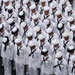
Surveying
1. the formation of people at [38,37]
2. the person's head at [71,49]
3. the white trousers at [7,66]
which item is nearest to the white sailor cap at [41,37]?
the formation of people at [38,37]

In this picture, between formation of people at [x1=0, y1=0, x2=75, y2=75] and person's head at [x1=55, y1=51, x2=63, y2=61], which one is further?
formation of people at [x1=0, y1=0, x2=75, y2=75]

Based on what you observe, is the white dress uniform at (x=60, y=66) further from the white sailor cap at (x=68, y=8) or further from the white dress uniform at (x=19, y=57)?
the white sailor cap at (x=68, y=8)

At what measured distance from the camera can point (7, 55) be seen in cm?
819

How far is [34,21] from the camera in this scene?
8.59 m

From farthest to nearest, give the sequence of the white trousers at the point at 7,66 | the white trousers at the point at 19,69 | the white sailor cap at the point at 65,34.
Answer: the white trousers at the point at 7,66 → the white trousers at the point at 19,69 → the white sailor cap at the point at 65,34

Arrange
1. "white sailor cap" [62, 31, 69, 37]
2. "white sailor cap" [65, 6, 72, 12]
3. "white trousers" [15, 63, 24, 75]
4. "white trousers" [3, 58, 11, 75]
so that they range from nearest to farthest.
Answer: "white sailor cap" [62, 31, 69, 37] < "white trousers" [15, 63, 24, 75] < "white trousers" [3, 58, 11, 75] < "white sailor cap" [65, 6, 72, 12]

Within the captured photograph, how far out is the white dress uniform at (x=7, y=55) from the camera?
8.15 meters

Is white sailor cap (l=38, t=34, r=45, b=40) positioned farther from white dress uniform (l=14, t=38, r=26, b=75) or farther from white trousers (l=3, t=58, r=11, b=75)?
white trousers (l=3, t=58, r=11, b=75)

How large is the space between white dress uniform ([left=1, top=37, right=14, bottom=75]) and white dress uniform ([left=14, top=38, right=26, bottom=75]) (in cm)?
13

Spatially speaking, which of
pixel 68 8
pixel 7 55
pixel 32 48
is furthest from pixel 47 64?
pixel 68 8

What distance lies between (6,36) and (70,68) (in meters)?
1.58

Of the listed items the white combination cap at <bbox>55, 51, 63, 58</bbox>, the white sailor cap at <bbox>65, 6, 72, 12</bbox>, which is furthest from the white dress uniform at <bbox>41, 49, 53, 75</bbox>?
the white sailor cap at <bbox>65, 6, 72, 12</bbox>

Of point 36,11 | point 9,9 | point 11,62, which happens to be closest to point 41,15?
point 36,11

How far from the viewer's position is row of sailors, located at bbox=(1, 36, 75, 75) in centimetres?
753
